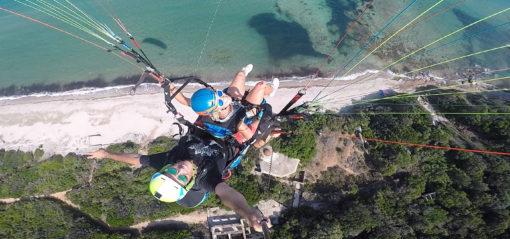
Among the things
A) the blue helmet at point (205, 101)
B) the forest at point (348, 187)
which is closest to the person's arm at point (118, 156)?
the blue helmet at point (205, 101)

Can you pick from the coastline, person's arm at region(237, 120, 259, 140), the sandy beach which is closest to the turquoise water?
the coastline

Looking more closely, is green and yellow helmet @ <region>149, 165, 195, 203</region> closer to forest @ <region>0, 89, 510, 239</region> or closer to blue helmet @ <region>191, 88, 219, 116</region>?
blue helmet @ <region>191, 88, 219, 116</region>

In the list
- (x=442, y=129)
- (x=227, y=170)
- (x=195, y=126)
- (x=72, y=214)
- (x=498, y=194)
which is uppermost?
(x=442, y=129)

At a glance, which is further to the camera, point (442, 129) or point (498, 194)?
point (442, 129)

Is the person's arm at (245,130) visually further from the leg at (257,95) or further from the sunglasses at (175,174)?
the sunglasses at (175,174)

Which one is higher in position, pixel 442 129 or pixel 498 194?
pixel 442 129

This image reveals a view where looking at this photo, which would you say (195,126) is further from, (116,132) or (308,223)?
(116,132)

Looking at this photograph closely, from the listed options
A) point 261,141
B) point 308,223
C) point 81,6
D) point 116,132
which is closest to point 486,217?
point 308,223

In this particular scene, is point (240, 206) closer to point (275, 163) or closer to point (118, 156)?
point (118, 156)
